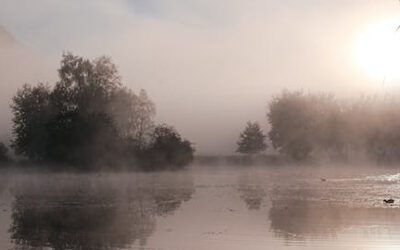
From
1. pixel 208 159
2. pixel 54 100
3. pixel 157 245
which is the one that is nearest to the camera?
pixel 157 245

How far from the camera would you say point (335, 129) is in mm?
109625

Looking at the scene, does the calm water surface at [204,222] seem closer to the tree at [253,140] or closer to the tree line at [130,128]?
the tree line at [130,128]

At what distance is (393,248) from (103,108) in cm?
7050

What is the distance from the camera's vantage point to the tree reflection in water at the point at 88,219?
1934cm

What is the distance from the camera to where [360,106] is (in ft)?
369

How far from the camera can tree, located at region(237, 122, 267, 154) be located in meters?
129

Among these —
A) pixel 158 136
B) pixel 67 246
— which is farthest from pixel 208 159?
pixel 67 246

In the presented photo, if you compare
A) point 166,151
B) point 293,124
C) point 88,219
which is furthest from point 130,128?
point 88,219

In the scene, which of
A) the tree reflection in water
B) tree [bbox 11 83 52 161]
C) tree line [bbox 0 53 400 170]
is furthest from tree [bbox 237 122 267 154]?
the tree reflection in water

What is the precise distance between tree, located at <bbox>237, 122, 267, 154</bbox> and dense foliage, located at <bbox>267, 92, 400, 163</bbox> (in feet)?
53.0

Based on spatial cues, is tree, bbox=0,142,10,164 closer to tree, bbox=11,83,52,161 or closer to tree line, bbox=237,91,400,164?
tree, bbox=11,83,52,161

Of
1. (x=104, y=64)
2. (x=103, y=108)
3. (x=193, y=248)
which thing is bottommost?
(x=193, y=248)

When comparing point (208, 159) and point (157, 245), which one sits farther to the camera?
point (208, 159)

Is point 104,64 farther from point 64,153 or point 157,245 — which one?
point 157,245
